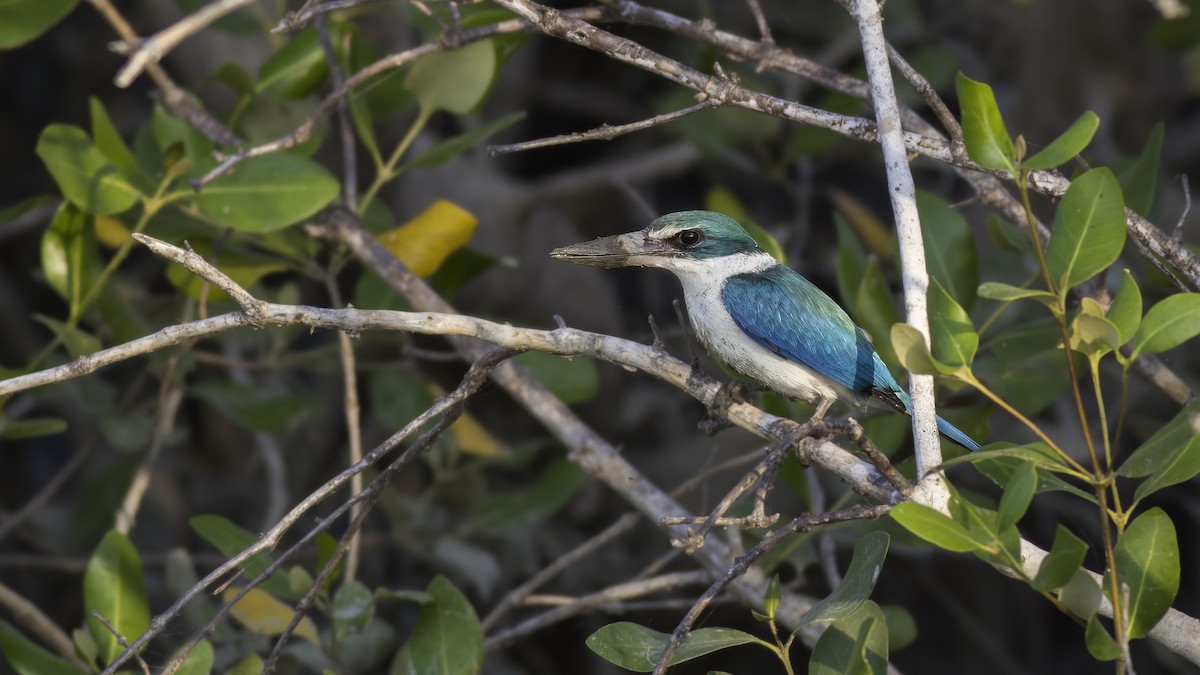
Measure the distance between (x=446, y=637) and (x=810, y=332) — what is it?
3.37 ft

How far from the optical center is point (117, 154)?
2824 mm

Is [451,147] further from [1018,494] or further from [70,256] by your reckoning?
[1018,494]

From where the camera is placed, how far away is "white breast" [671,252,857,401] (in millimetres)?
2594

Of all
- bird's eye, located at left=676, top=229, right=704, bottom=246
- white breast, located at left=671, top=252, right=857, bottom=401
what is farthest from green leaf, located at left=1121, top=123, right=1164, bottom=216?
bird's eye, located at left=676, top=229, right=704, bottom=246

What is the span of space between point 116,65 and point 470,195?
5.78 ft

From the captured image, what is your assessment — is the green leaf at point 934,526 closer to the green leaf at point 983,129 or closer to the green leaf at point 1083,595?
the green leaf at point 1083,595

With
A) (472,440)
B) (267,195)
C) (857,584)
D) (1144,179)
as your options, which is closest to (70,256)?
(267,195)

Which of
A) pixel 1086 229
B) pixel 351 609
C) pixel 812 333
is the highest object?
pixel 1086 229

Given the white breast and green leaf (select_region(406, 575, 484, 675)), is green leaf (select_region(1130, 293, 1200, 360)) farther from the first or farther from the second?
green leaf (select_region(406, 575, 484, 675))

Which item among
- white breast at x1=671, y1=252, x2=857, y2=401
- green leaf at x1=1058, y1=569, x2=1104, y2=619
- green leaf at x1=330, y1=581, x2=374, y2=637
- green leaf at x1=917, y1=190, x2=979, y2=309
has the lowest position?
green leaf at x1=330, y1=581, x2=374, y2=637

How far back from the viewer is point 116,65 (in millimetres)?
5203

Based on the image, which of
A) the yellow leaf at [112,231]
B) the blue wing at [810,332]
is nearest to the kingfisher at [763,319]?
the blue wing at [810,332]

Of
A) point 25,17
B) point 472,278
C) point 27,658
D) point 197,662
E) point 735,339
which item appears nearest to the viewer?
point 197,662

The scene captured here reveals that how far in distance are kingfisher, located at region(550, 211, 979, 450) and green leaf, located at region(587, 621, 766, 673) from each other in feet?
Answer: 2.78
